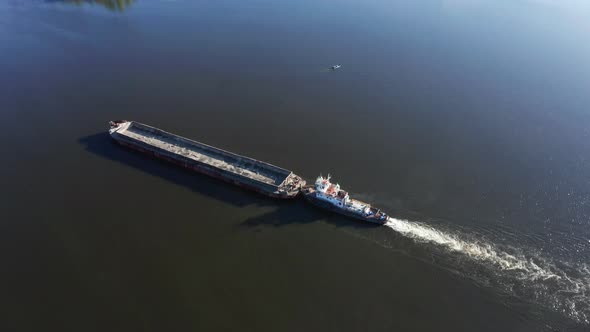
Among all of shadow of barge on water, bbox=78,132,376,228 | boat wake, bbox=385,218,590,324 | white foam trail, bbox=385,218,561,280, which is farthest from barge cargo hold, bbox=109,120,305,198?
boat wake, bbox=385,218,590,324

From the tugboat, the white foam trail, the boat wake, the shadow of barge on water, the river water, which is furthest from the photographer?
the shadow of barge on water

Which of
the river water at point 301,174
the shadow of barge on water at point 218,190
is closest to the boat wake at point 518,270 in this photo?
the river water at point 301,174

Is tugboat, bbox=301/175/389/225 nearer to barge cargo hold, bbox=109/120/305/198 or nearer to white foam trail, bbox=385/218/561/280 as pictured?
white foam trail, bbox=385/218/561/280

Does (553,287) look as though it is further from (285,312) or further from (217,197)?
(217,197)

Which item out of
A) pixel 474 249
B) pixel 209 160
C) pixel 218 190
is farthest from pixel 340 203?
pixel 209 160

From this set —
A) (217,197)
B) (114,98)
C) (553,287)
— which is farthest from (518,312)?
(114,98)

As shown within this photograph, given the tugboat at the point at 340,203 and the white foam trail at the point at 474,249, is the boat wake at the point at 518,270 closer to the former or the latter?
the white foam trail at the point at 474,249

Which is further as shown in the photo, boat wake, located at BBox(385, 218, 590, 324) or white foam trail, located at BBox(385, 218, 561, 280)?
white foam trail, located at BBox(385, 218, 561, 280)
